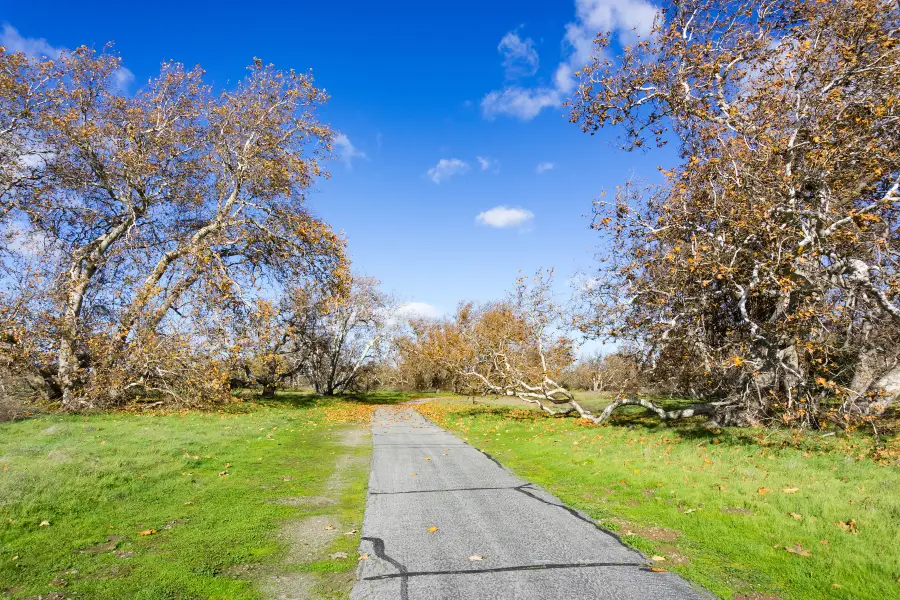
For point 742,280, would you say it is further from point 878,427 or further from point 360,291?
point 360,291

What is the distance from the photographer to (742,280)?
41.8 ft

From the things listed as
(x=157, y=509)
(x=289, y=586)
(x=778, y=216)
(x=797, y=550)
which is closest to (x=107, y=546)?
(x=157, y=509)

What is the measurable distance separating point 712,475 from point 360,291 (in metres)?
27.8

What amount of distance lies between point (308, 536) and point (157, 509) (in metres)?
2.61

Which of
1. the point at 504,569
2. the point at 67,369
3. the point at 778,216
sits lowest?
the point at 504,569

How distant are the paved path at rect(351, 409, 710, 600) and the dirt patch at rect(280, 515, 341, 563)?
467 mm

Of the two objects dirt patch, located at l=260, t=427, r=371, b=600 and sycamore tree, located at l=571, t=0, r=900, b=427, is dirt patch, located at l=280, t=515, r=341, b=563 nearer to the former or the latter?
dirt patch, located at l=260, t=427, r=371, b=600

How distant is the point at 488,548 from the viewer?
5191mm

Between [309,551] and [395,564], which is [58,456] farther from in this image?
[395,564]

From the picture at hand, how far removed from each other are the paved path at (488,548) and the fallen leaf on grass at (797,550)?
175 centimetres

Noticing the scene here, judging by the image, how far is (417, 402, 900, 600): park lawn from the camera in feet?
15.2

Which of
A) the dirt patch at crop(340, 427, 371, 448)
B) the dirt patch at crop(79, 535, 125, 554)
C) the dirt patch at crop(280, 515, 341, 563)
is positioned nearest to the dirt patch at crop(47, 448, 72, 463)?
the dirt patch at crop(79, 535, 125, 554)

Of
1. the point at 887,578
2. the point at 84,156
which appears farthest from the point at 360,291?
the point at 887,578

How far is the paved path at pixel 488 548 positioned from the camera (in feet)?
13.9
